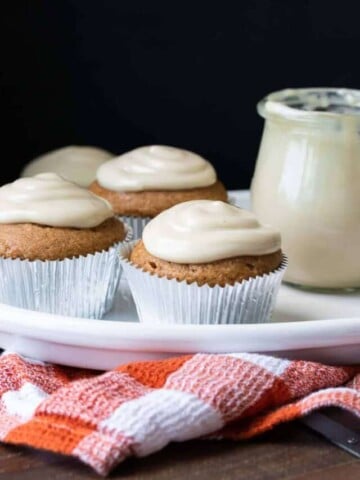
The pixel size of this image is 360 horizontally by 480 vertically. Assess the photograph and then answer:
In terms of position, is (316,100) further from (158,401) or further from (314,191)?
(158,401)

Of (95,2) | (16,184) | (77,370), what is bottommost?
(77,370)

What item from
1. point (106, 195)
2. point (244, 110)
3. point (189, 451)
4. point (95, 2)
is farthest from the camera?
point (244, 110)

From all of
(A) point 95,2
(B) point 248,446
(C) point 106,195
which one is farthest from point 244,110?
(B) point 248,446

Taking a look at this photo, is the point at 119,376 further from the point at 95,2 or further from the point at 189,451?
the point at 95,2

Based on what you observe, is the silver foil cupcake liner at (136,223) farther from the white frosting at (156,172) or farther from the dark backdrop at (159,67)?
the dark backdrop at (159,67)

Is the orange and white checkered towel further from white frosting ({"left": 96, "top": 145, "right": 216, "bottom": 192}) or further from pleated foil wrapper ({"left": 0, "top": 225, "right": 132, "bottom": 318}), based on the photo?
white frosting ({"left": 96, "top": 145, "right": 216, "bottom": 192})

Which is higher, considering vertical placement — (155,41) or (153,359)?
(155,41)

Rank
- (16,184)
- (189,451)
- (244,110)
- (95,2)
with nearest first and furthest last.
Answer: (189,451) → (16,184) → (95,2) → (244,110)
